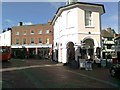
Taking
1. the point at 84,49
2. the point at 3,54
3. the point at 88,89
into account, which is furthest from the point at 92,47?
the point at 88,89

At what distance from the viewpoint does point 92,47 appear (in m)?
30.2

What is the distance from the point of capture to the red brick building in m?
66.9

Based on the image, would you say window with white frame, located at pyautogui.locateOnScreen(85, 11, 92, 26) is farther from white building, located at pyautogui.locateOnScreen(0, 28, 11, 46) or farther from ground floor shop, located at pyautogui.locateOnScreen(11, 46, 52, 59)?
white building, located at pyautogui.locateOnScreen(0, 28, 11, 46)

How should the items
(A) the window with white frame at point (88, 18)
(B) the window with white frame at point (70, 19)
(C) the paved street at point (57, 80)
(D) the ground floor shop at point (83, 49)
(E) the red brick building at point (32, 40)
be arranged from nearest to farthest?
(C) the paved street at point (57, 80), (D) the ground floor shop at point (83, 49), (A) the window with white frame at point (88, 18), (B) the window with white frame at point (70, 19), (E) the red brick building at point (32, 40)

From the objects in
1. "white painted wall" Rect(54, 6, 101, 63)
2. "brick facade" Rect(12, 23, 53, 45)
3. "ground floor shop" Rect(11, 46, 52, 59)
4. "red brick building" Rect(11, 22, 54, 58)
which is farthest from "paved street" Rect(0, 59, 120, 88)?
"brick facade" Rect(12, 23, 53, 45)

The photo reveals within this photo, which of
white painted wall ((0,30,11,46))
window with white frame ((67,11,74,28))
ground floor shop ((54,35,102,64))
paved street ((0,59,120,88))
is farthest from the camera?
white painted wall ((0,30,11,46))

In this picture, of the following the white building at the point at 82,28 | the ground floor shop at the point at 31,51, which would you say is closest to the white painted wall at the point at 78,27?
the white building at the point at 82,28

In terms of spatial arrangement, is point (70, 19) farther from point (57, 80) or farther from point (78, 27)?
point (57, 80)

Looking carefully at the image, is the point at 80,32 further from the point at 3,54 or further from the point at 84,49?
the point at 3,54

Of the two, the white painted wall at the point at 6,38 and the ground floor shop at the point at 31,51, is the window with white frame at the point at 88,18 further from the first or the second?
the white painted wall at the point at 6,38

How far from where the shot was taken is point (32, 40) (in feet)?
225

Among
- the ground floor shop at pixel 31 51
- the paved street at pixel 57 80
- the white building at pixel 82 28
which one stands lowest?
the paved street at pixel 57 80

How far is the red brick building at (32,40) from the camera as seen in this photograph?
66938 mm

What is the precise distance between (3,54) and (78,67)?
16743 mm
